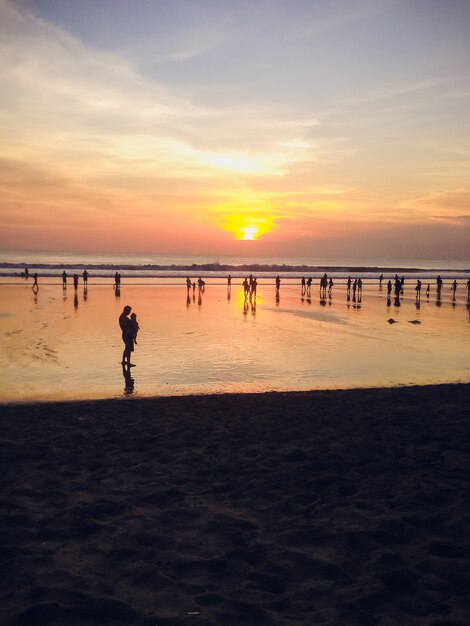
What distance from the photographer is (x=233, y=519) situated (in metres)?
7.41

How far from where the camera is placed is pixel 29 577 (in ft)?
19.3

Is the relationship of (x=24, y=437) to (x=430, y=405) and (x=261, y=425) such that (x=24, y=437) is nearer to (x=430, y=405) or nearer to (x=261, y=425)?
(x=261, y=425)

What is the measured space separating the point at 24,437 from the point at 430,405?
32.5 feet

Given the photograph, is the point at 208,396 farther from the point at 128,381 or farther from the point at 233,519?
the point at 233,519

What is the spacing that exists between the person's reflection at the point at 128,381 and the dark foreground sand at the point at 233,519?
2638 millimetres

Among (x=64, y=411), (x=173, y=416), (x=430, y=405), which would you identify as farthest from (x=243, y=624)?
(x=430, y=405)

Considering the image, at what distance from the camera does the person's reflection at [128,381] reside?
15328 mm

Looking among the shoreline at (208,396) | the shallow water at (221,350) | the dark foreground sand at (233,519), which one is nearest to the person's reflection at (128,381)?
the shallow water at (221,350)

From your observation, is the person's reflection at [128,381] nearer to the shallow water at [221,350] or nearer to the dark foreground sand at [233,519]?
the shallow water at [221,350]

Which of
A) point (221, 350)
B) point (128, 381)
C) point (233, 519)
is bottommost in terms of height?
point (233, 519)

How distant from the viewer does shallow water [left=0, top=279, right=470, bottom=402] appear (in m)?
16.7

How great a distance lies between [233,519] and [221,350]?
15.2 meters

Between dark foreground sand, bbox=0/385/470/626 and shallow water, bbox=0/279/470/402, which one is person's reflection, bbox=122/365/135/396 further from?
dark foreground sand, bbox=0/385/470/626

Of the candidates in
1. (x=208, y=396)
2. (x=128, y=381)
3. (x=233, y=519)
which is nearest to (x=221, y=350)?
(x=128, y=381)
